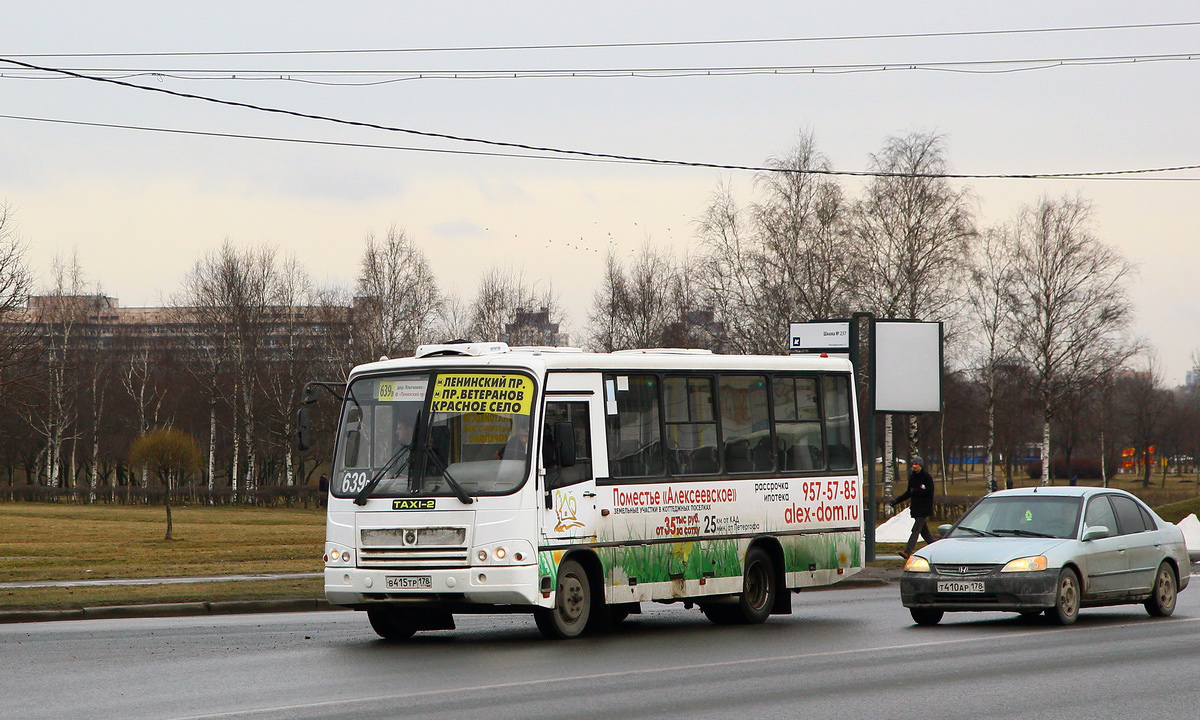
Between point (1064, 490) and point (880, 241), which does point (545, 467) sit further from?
point (880, 241)

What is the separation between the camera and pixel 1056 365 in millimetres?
67938

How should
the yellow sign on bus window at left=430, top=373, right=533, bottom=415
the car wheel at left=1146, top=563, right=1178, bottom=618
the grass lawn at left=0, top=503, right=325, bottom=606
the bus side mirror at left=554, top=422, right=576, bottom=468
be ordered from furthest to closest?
the grass lawn at left=0, top=503, right=325, bottom=606 → the car wheel at left=1146, top=563, right=1178, bottom=618 → the yellow sign on bus window at left=430, top=373, right=533, bottom=415 → the bus side mirror at left=554, top=422, right=576, bottom=468

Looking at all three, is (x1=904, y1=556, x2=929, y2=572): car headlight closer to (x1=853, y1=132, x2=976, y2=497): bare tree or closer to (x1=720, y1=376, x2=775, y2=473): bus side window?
(x1=720, y1=376, x2=775, y2=473): bus side window

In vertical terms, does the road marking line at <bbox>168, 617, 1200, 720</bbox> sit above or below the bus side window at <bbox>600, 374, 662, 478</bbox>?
below

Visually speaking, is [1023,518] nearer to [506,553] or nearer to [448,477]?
[506,553]

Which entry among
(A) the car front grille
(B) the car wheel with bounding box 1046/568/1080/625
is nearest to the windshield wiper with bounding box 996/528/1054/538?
(B) the car wheel with bounding box 1046/568/1080/625

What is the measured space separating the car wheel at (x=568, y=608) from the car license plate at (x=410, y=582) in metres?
1.10

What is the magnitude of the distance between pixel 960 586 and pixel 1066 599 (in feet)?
3.96

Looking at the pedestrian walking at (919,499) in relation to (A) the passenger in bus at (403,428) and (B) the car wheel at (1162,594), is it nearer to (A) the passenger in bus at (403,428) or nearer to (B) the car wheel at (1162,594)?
(B) the car wheel at (1162,594)

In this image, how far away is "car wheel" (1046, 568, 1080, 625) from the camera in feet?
50.2

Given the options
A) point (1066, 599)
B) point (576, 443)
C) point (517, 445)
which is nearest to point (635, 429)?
point (576, 443)

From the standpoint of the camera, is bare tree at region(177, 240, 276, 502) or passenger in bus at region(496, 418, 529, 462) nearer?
passenger in bus at region(496, 418, 529, 462)

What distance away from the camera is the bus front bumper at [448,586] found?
1395 centimetres

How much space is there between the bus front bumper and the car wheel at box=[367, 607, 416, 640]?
662 millimetres
